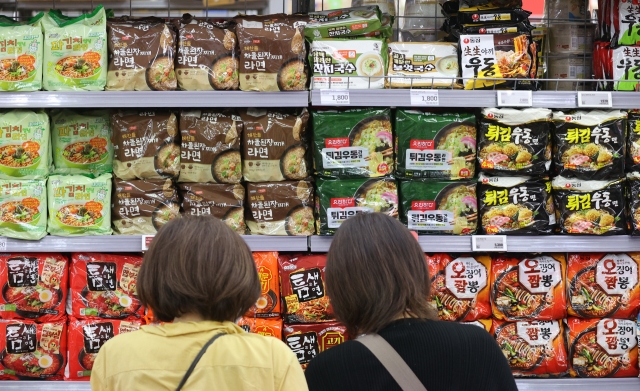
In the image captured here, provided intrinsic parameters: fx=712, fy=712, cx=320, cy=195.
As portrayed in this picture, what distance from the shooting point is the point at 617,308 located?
116 inches

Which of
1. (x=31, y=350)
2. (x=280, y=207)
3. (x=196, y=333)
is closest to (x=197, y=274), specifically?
(x=196, y=333)

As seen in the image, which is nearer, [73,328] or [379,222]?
[379,222]

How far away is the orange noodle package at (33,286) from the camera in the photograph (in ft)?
9.47

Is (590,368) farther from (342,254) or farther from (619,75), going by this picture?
(342,254)

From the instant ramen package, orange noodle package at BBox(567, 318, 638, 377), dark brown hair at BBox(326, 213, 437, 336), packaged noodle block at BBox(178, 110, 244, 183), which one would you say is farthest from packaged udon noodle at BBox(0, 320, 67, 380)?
orange noodle package at BBox(567, 318, 638, 377)

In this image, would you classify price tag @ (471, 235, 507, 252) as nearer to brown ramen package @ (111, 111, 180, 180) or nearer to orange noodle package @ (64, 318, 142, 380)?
brown ramen package @ (111, 111, 180, 180)

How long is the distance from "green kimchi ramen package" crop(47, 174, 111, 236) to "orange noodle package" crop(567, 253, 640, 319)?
1949 millimetres

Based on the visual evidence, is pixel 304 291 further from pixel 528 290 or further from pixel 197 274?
pixel 197 274

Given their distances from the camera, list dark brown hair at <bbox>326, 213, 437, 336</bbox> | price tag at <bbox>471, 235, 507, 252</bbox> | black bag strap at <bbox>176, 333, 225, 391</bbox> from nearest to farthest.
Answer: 1. black bag strap at <bbox>176, 333, 225, 391</bbox>
2. dark brown hair at <bbox>326, 213, 437, 336</bbox>
3. price tag at <bbox>471, 235, 507, 252</bbox>

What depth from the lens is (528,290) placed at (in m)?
2.96

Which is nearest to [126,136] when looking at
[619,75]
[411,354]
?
[411,354]

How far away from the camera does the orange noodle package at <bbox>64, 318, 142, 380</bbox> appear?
9.52ft

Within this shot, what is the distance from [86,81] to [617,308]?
2.34 m

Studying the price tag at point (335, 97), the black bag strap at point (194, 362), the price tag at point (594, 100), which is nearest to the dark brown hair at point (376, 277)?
the black bag strap at point (194, 362)
